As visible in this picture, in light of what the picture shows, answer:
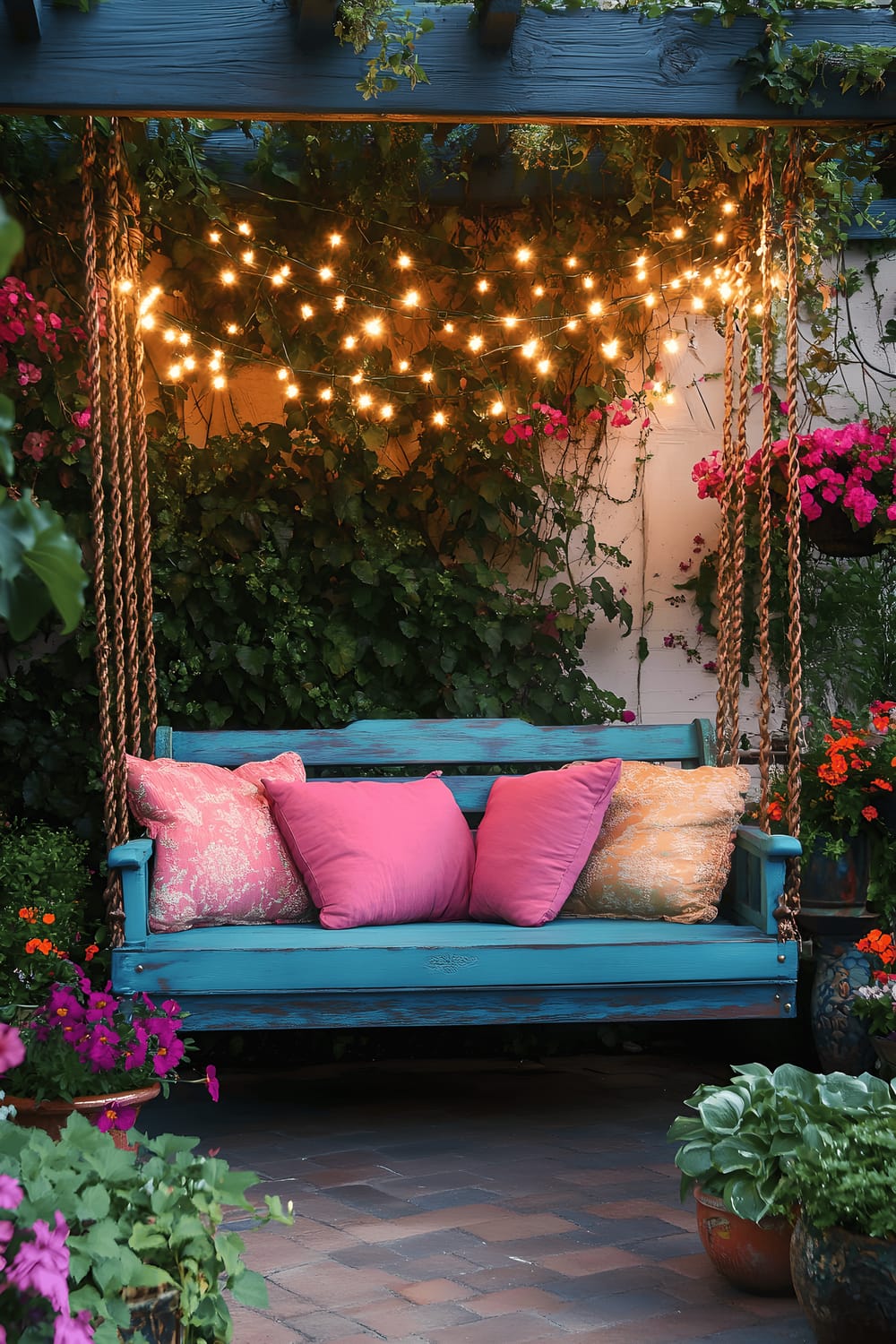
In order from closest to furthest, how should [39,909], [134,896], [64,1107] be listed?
1. [64,1107]
2. [134,896]
3. [39,909]

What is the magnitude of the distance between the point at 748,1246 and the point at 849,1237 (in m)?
0.37

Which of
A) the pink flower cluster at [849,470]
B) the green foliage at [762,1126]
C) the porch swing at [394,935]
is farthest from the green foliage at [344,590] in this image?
the green foliage at [762,1126]

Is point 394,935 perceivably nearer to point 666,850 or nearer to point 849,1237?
point 666,850

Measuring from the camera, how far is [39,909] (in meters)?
3.31

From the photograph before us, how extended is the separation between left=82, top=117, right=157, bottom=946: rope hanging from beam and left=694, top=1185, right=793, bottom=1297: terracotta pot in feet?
4.68

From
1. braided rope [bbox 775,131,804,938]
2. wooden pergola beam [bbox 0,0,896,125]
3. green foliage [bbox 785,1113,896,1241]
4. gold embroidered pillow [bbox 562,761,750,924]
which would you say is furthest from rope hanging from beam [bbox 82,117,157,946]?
green foliage [bbox 785,1113,896,1241]

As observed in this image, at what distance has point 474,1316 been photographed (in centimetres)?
209

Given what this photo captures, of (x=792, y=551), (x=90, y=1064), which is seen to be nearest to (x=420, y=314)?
(x=792, y=551)

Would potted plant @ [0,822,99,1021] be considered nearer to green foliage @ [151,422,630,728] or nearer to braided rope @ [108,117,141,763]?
braided rope @ [108,117,141,763]

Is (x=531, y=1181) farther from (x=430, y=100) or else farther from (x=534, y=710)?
(x=430, y=100)

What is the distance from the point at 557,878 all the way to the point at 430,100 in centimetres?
177

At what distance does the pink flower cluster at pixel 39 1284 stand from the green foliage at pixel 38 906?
5.86 ft

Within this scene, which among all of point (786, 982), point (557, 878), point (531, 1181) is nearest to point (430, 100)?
point (557, 878)

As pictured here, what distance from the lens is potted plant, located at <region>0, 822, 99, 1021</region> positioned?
303 centimetres
